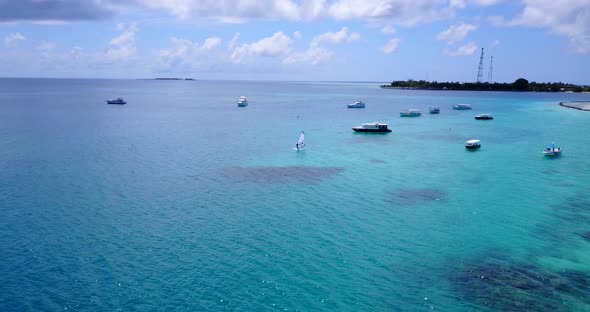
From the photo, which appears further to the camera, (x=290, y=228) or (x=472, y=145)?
(x=472, y=145)

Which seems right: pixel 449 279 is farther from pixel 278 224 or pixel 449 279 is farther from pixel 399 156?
pixel 399 156

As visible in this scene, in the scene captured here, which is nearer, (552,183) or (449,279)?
(449,279)

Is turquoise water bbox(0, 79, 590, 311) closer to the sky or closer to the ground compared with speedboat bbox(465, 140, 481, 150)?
closer to the ground

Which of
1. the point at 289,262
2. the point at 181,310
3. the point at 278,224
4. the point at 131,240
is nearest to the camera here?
the point at 181,310

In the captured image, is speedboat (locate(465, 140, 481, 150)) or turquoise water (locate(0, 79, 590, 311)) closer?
turquoise water (locate(0, 79, 590, 311))

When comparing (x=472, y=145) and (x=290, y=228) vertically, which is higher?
(x=472, y=145)

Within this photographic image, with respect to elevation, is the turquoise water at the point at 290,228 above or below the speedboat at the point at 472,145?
below

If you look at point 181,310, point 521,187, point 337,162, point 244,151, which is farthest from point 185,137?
point 181,310

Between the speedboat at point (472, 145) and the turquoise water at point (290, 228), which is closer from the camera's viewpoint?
the turquoise water at point (290, 228)
